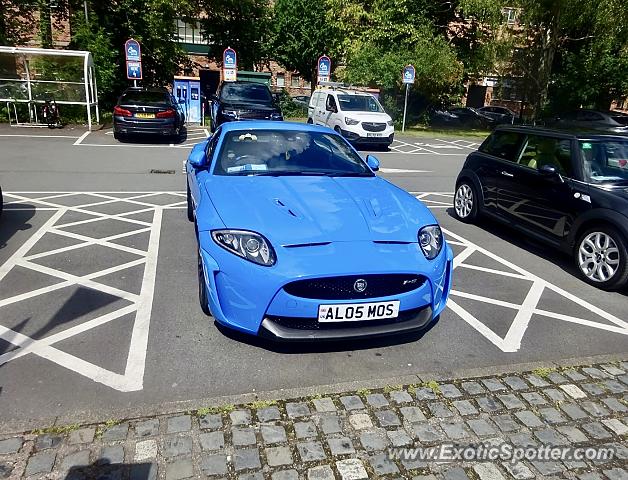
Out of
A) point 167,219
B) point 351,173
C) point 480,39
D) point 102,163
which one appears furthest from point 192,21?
point 351,173

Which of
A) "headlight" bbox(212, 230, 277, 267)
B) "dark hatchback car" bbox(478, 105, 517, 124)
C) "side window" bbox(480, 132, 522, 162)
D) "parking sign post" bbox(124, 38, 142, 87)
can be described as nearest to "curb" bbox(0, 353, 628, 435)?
"headlight" bbox(212, 230, 277, 267)

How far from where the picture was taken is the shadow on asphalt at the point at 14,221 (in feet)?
20.2

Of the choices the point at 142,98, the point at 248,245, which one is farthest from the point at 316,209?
the point at 142,98

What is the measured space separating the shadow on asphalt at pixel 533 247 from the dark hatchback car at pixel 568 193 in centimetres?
30

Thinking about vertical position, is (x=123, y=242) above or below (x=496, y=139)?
below

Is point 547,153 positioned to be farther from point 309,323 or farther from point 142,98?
point 142,98

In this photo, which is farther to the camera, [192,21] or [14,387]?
[192,21]

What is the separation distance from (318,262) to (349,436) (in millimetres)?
1077

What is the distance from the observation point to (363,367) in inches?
138

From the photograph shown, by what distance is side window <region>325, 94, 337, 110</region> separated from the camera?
55.9 ft

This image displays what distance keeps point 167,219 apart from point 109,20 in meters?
20.1

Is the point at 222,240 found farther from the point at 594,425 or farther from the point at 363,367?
the point at 594,425

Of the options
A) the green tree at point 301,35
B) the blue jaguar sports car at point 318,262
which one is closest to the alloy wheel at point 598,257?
the blue jaguar sports car at point 318,262

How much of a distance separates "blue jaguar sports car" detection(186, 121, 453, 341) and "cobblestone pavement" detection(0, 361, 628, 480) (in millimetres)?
514
